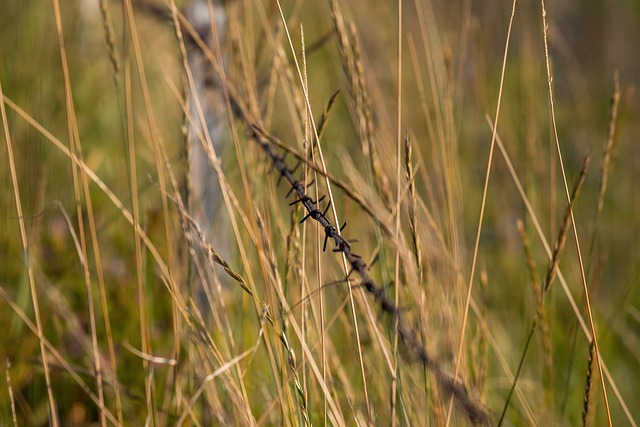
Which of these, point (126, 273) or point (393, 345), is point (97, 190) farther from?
point (393, 345)

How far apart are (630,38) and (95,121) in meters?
4.59

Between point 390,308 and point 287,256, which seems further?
point 287,256

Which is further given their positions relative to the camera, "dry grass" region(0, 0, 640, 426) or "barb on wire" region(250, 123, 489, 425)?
"dry grass" region(0, 0, 640, 426)

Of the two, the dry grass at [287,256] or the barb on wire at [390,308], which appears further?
the dry grass at [287,256]

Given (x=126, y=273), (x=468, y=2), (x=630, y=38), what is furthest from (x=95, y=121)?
(x=630, y=38)

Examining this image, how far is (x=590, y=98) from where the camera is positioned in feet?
17.1

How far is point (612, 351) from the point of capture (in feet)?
6.25

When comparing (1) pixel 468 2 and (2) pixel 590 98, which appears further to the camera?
(2) pixel 590 98

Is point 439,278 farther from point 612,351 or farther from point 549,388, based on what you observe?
point 612,351

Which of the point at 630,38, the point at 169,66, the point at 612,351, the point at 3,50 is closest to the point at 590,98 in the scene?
the point at 630,38

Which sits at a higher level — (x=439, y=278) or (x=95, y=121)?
(x=95, y=121)

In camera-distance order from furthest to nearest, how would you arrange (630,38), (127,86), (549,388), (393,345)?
1. (630,38)
2. (549,388)
3. (127,86)
4. (393,345)

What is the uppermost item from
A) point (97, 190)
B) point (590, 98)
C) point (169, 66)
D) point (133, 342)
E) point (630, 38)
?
point (630, 38)

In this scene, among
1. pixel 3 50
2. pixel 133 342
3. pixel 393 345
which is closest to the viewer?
pixel 393 345
